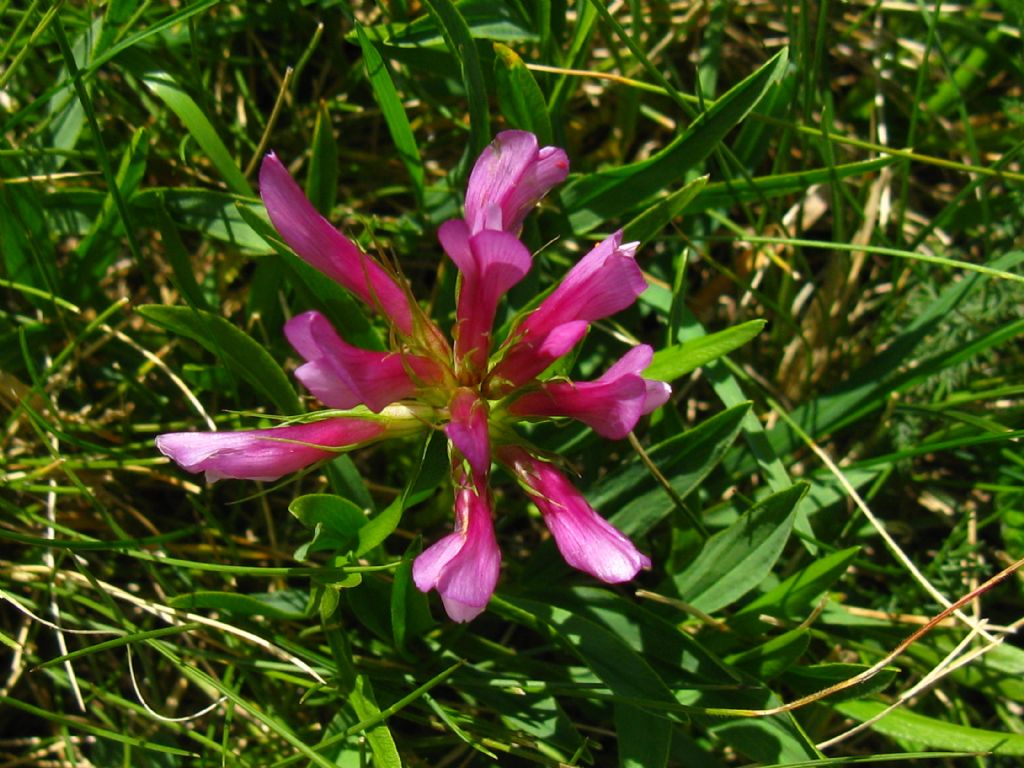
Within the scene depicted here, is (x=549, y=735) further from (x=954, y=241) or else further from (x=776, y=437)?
(x=954, y=241)

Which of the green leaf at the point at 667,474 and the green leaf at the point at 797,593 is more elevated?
the green leaf at the point at 667,474

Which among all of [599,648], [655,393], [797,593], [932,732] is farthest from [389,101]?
[932,732]

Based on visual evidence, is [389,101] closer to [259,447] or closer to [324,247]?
[324,247]

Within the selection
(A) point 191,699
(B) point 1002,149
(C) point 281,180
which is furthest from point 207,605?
(B) point 1002,149

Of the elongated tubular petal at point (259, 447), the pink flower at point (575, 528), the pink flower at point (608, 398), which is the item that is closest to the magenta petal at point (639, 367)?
the pink flower at point (608, 398)

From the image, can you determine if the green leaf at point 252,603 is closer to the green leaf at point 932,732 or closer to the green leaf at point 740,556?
the green leaf at point 740,556

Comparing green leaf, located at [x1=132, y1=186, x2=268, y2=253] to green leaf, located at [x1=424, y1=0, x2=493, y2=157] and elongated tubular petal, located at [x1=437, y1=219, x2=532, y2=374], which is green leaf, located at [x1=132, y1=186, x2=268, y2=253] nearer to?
green leaf, located at [x1=424, y1=0, x2=493, y2=157]
